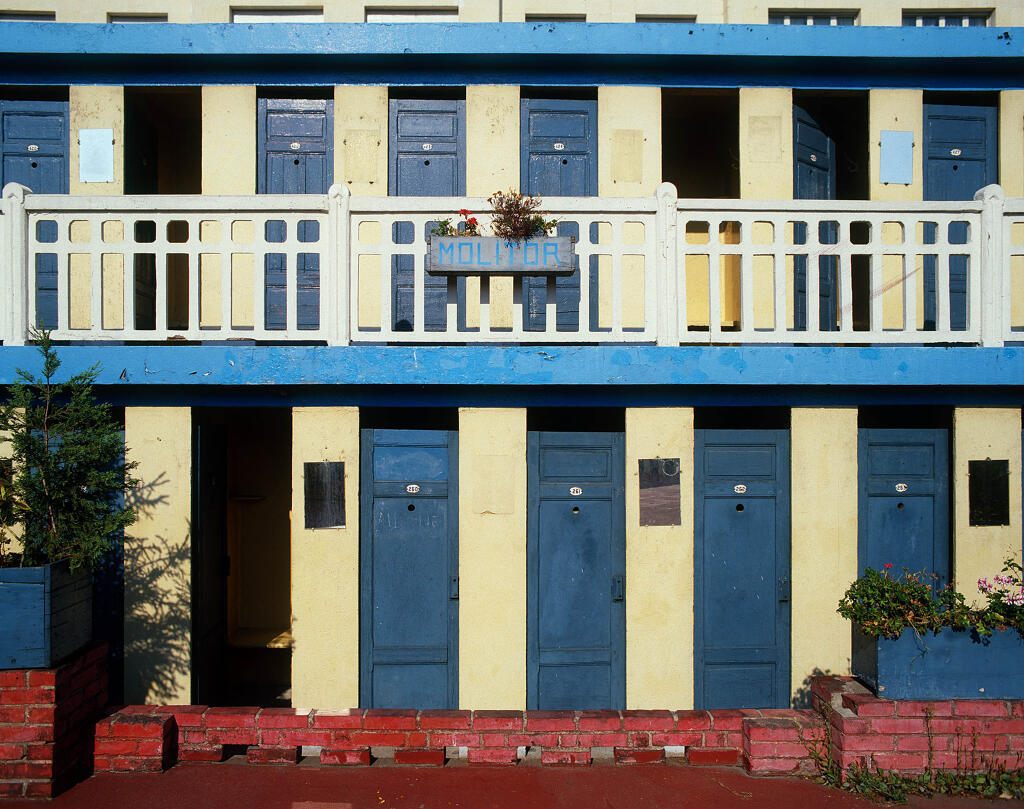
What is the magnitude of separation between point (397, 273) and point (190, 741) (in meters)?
4.65

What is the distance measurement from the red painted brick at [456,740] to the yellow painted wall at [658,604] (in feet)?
5.12

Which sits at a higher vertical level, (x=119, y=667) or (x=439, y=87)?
(x=439, y=87)

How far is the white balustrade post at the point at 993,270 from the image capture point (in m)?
5.31

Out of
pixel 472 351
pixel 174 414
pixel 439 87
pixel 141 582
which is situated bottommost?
pixel 141 582

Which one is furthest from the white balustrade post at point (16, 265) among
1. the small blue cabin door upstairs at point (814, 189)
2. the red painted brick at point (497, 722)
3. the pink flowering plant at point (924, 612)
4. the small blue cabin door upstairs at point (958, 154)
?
the small blue cabin door upstairs at point (958, 154)

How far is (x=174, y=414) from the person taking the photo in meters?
5.62

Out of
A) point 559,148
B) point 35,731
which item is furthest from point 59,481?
point 559,148

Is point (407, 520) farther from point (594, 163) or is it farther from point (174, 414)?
point (594, 163)

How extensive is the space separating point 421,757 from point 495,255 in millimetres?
4050

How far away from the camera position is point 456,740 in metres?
4.90

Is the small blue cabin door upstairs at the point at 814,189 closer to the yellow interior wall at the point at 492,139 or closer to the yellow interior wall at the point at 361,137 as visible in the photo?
the yellow interior wall at the point at 492,139

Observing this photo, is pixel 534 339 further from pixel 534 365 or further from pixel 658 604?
pixel 658 604

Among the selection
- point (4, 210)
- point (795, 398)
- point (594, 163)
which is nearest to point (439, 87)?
point (594, 163)

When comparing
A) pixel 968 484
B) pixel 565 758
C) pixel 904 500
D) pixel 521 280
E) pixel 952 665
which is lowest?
pixel 565 758
